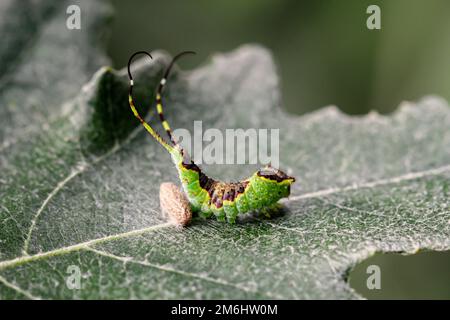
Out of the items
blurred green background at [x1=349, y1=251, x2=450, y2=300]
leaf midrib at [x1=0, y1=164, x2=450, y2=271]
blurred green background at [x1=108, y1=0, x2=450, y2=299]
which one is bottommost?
blurred green background at [x1=349, y1=251, x2=450, y2=300]

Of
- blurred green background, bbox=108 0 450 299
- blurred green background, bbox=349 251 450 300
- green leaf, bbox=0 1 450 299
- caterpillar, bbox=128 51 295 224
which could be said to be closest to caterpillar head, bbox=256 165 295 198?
caterpillar, bbox=128 51 295 224

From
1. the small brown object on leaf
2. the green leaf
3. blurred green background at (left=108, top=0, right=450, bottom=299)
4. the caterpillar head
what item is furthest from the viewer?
blurred green background at (left=108, top=0, right=450, bottom=299)

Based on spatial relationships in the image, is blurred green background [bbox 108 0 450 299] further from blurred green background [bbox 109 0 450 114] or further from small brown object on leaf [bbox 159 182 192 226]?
small brown object on leaf [bbox 159 182 192 226]

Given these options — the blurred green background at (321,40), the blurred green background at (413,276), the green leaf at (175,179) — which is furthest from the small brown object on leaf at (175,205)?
the blurred green background at (321,40)

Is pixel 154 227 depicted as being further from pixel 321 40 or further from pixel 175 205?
pixel 321 40

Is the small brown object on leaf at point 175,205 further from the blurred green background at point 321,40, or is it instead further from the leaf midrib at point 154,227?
the blurred green background at point 321,40

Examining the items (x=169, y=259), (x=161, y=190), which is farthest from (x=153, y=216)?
(x=169, y=259)

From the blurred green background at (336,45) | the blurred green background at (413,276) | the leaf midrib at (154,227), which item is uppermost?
the blurred green background at (336,45)
